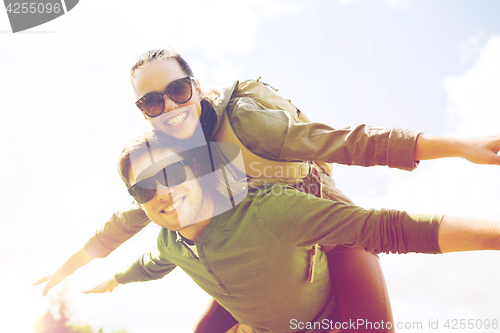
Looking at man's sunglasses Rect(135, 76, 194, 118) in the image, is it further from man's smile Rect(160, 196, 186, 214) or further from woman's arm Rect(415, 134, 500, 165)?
woman's arm Rect(415, 134, 500, 165)

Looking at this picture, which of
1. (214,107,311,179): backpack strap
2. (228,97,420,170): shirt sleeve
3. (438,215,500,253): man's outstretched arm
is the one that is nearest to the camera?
(438,215,500,253): man's outstretched arm

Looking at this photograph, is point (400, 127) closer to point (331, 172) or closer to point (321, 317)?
point (331, 172)

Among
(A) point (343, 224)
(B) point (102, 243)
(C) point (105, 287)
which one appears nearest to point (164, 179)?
(A) point (343, 224)

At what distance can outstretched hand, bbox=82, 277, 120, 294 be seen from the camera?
3039mm

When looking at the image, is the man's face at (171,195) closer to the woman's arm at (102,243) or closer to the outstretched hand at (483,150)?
the woman's arm at (102,243)

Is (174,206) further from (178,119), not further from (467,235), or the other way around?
(467,235)

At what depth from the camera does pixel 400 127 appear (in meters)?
1.42

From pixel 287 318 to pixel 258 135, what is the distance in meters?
1.13

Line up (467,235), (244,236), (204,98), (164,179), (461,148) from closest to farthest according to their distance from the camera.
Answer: (467,235) < (461,148) < (244,236) < (164,179) < (204,98)

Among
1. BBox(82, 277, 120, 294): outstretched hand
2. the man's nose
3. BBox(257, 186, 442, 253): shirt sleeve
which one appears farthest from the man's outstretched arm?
BBox(82, 277, 120, 294): outstretched hand

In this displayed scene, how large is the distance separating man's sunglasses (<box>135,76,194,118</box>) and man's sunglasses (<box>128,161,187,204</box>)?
1.15 feet

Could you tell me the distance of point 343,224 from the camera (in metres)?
1.38

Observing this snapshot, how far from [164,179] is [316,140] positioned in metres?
0.92

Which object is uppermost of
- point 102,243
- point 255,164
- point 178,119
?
point 178,119
